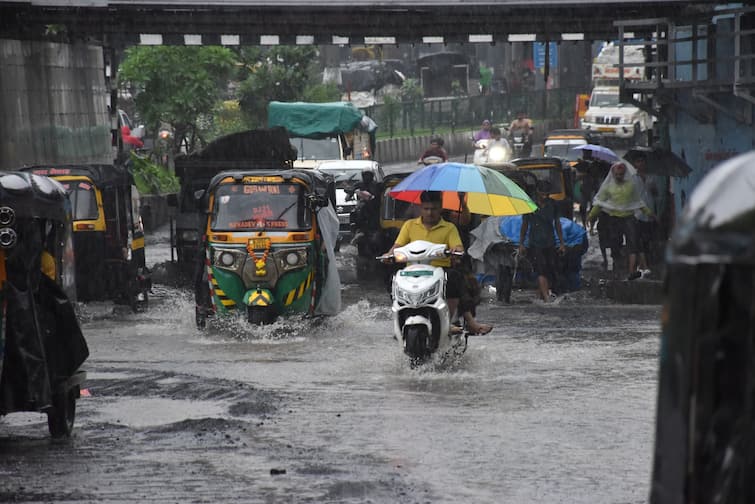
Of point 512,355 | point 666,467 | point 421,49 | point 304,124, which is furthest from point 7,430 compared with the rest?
point 421,49

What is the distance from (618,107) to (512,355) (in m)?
40.1

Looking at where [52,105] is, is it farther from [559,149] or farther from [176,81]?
[559,149]

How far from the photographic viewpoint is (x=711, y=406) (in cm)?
467

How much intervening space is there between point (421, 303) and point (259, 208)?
513 cm

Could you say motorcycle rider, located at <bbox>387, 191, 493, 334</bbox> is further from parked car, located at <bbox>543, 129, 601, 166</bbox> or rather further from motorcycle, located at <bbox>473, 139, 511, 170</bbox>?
parked car, located at <bbox>543, 129, 601, 166</bbox>

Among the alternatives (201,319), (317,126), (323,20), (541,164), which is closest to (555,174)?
(541,164)

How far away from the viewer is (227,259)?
56.6ft

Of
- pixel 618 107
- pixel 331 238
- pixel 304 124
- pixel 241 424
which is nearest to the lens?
pixel 241 424

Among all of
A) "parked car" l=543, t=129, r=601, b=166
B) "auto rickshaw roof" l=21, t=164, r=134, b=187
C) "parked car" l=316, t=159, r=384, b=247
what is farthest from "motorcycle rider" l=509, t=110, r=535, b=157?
"auto rickshaw roof" l=21, t=164, r=134, b=187

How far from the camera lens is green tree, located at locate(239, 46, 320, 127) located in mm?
50594

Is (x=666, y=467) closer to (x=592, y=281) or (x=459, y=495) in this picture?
(x=459, y=495)

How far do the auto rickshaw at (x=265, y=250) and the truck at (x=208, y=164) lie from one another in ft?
16.4

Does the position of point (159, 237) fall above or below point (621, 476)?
below

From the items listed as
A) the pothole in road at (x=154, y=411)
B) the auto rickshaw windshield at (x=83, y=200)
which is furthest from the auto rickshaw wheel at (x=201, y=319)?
the pothole in road at (x=154, y=411)
